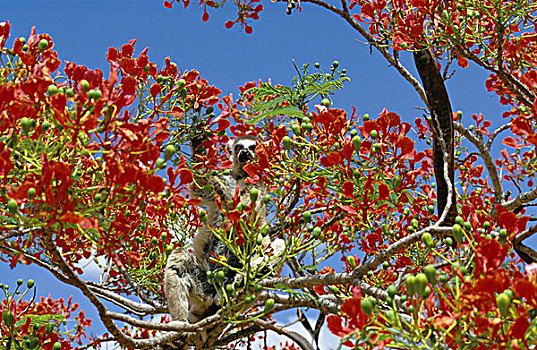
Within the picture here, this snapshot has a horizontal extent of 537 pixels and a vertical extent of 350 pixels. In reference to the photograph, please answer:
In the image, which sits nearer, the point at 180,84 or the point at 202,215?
the point at 202,215

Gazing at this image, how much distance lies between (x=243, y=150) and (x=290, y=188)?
1.48m

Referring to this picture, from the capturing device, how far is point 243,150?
4879 millimetres

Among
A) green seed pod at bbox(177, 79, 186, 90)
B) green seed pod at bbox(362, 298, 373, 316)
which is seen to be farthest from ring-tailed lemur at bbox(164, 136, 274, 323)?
green seed pod at bbox(362, 298, 373, 316)

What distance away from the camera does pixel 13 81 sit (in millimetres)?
2486

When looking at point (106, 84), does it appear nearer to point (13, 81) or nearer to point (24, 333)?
point (13, 81)

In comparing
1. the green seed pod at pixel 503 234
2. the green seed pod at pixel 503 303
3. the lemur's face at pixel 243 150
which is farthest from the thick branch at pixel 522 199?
the green seed pod at pixel 503 303

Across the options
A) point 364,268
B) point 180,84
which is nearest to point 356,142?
point 364,268

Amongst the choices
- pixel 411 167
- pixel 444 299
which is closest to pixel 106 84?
pixel 444 299

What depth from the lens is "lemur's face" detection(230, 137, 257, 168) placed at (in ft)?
16.0

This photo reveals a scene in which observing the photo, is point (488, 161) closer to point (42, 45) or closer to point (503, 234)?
point (503, 234)

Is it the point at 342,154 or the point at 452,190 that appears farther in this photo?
the point at 452,190

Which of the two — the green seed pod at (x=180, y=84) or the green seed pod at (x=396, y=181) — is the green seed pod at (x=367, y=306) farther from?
the green seed pod at (x=180, y=84)

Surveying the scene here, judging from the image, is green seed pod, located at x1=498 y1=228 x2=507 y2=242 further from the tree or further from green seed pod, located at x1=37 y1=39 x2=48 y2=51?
green seed pod, located at x1=37 y1=39 x2=48 y2=51

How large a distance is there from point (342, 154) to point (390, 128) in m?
0.44
